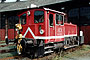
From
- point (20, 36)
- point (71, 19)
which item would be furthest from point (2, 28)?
point (20, 36)

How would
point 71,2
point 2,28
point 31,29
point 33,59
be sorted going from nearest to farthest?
point 33,59
point 31,29
point 71,2
point 2,28

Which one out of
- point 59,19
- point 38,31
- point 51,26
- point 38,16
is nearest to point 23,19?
point 38,16

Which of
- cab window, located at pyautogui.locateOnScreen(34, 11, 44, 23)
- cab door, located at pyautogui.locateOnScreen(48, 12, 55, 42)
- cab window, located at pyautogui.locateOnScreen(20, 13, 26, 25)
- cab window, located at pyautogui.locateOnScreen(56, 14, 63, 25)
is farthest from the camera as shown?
cab window, located at pyautogui.locateOnScreen(56, 14, 63, 25)

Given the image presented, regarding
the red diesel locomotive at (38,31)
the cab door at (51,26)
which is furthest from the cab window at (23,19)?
the cab door at (51,26)

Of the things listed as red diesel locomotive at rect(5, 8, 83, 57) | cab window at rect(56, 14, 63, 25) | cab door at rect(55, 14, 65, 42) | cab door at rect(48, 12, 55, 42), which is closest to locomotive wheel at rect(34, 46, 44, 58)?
red diesel locomotive at rect(5, 8, 83, 57)

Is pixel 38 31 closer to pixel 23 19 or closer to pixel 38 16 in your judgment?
pixel 38 16

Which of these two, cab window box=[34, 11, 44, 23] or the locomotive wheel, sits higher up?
cab window box=[34, 11, 44, 23]

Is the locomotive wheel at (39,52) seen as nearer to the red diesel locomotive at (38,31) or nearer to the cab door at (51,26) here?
the red diesel locomotive at (38,31)

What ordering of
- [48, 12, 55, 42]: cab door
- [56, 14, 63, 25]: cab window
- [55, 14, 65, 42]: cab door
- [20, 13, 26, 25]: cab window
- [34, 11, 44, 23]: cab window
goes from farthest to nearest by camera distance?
[56, 14, 63, 25]: cab window → [55, 14, 65, 42]: cab door → [20, 13, 26, 25]: cab window → [48, 12, 55, 42]: cab door → [34, 11, 44, 23]: cab window

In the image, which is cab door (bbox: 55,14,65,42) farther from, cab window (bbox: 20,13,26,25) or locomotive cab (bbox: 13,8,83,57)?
cab window (bbox: 20,13,26,25)

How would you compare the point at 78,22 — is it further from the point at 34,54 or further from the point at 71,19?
the point at 34,54

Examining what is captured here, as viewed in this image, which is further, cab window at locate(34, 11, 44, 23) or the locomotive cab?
cab window at locate(34, 11, 44, 23)

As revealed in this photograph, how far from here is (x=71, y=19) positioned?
14.7 m

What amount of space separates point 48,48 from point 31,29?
60.6 inches
